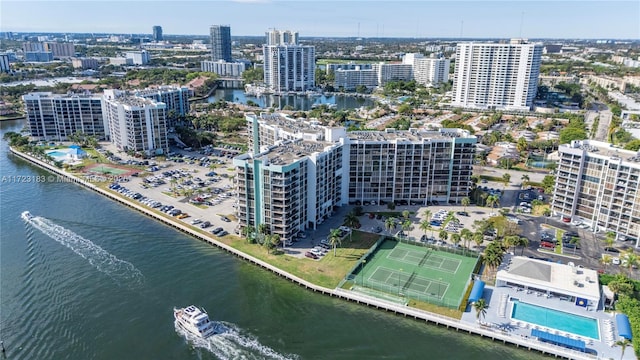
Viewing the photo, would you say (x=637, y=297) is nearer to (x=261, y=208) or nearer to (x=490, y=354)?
(x=490, y=354)

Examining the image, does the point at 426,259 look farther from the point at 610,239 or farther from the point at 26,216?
the point at 26,216

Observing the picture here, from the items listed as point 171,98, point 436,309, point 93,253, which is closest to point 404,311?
point 436,309

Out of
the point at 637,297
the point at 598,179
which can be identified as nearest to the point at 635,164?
the point at 598,179

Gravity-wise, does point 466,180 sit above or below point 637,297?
above

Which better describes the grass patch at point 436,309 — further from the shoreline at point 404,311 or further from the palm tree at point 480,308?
the palm tree at point 480,308

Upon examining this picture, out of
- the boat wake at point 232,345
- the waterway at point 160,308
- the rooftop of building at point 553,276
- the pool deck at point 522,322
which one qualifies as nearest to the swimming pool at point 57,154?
Result: the waterway at point 160,308

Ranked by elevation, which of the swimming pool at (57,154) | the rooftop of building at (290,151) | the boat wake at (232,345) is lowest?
the boat wake at (232,345)
